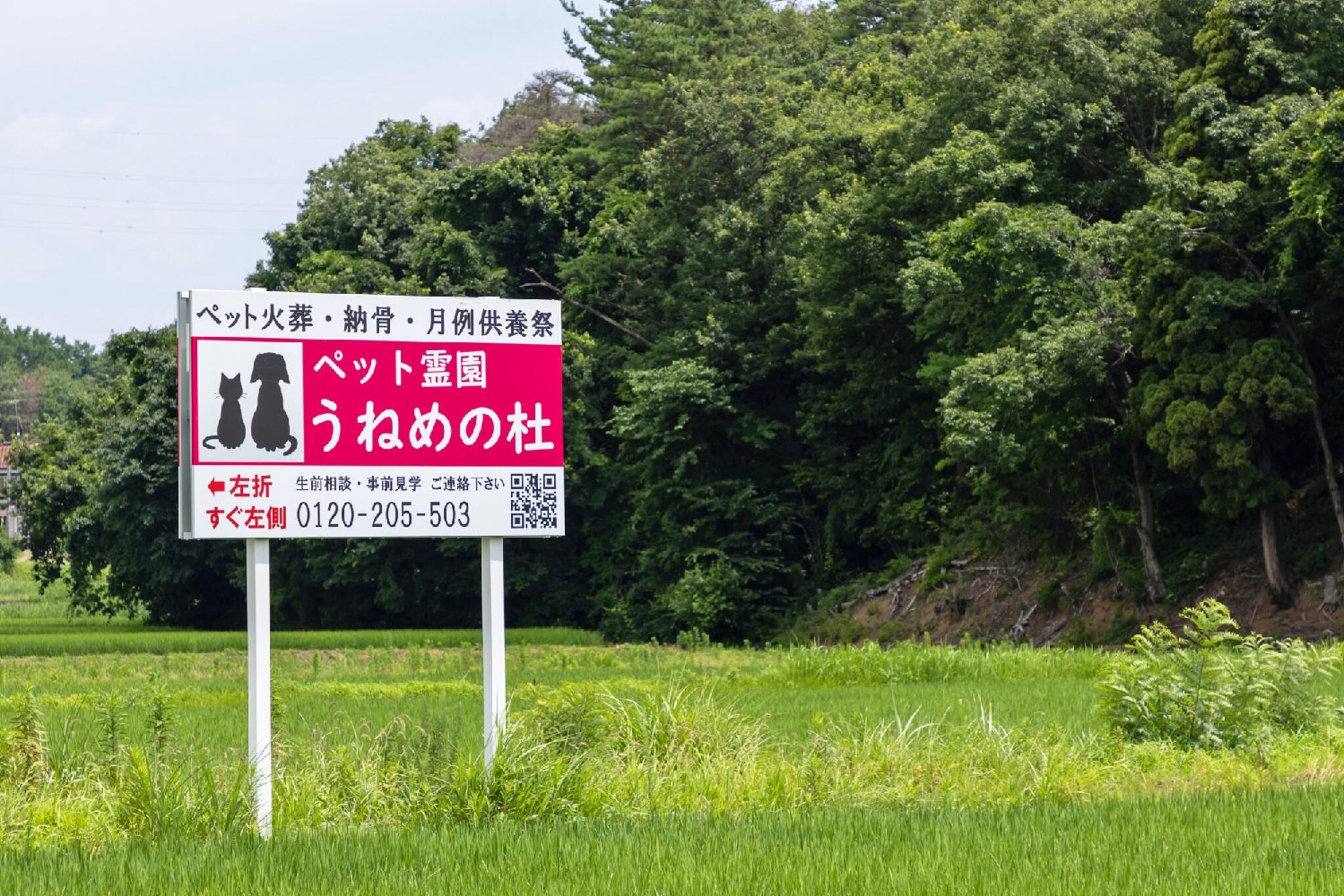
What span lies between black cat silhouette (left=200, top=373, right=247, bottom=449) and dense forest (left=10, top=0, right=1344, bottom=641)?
61.4 feet

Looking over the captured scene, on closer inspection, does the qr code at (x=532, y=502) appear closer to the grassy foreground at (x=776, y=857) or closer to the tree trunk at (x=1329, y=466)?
the grassy foreground at (x=776, y=857)

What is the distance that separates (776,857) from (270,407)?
13.2 ft

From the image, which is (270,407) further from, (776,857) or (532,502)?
(776,857)

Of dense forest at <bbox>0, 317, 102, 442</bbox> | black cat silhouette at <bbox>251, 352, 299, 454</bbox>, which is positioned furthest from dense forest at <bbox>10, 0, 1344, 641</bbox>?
dense forest at <bbox>0, 317, 102, 442</bbox>

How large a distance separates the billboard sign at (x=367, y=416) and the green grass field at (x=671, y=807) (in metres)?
1.45

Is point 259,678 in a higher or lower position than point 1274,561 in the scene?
lower

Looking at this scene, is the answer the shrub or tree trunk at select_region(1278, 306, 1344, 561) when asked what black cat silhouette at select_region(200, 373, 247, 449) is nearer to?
the shrub

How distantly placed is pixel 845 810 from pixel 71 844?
434 cm

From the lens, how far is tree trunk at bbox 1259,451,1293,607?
27.0 meters

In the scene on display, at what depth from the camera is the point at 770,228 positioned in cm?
4019

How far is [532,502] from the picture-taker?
983 cm

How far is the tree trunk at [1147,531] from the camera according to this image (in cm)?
2955

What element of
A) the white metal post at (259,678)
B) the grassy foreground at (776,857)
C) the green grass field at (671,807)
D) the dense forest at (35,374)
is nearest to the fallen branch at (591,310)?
the green grass field at (671,807)

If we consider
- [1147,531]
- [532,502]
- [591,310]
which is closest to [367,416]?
[532,502]
